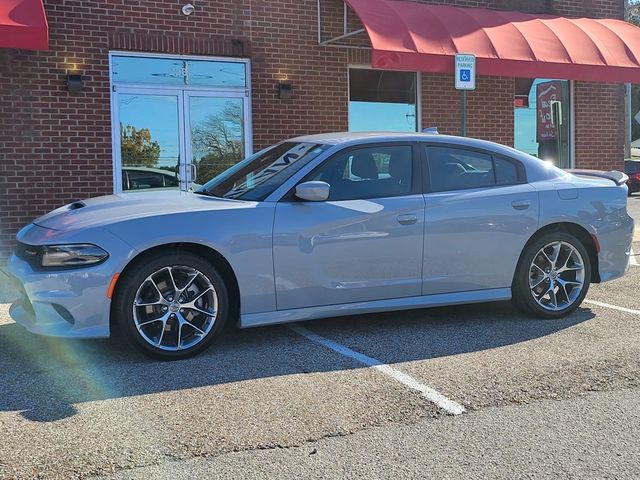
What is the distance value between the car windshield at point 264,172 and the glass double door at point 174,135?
4064 millimetres

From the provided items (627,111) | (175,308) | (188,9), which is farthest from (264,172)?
(627,111)

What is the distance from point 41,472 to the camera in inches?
120

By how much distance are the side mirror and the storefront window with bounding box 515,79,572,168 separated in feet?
27.8

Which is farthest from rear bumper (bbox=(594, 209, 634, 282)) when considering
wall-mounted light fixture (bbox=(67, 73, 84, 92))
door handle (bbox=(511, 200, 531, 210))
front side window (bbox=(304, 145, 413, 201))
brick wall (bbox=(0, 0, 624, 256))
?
wall-mounted light fixture (bbox=(67, 73, 84, 92))

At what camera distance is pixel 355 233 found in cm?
502

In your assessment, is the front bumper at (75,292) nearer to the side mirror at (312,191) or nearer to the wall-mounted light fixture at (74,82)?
the side mirror at (312,191)

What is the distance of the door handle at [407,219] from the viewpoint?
5.17 meters

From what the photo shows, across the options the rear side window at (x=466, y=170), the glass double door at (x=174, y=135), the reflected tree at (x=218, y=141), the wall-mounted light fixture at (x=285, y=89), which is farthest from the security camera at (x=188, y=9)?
the rear side window at (x=466, y=170)

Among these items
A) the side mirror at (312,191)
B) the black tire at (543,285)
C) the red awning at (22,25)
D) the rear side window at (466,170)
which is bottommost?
the black tire at (543,285)

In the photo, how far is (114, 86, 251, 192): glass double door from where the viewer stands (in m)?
9.47

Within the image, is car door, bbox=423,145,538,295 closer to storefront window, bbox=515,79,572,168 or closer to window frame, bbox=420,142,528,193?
window frame, bbox=420,142,528,193

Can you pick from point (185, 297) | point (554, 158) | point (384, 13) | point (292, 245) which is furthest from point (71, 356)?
point (554, 158)

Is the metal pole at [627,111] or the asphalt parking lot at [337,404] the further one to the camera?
the metal pole at [627,111]

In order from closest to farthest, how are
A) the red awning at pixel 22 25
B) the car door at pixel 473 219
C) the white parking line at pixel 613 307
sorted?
the car door at pixel 473 219 → the white parking line at pixel 613 307 → the red awning at pixel 22 25
